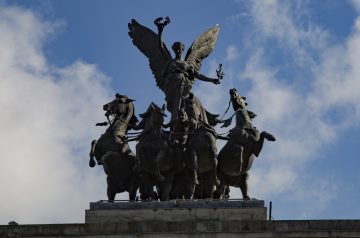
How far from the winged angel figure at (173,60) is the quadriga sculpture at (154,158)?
8.38 ft

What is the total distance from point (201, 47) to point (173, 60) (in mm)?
1777

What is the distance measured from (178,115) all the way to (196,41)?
5.59 m

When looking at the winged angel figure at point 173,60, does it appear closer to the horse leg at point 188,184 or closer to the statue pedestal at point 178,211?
the horse leg at point 188,184

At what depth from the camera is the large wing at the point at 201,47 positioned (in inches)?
1720

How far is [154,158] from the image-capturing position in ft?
127

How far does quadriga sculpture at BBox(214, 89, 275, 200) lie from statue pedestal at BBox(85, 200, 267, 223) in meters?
0.91

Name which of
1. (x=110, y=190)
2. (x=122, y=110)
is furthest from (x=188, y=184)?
(x=122, y=110)

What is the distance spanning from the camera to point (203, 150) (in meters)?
38.7

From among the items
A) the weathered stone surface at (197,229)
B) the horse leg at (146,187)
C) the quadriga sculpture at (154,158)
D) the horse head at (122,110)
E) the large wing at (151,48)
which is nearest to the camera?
the weathered stone surface at (197,229)

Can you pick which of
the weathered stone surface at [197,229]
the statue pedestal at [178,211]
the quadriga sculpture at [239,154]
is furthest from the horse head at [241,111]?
the weathered stone surface at [197,229]

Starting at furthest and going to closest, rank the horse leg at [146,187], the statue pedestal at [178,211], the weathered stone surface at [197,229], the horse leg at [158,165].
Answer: the horse leg at [146,187]
the horse leg at [158,165]
the statue pedestal at [178,211]
the weathered stone surface at [197,229]

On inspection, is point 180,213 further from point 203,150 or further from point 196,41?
point 196,41

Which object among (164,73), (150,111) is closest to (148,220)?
(150,111)

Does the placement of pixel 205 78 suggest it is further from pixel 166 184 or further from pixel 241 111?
pixel 166 184
